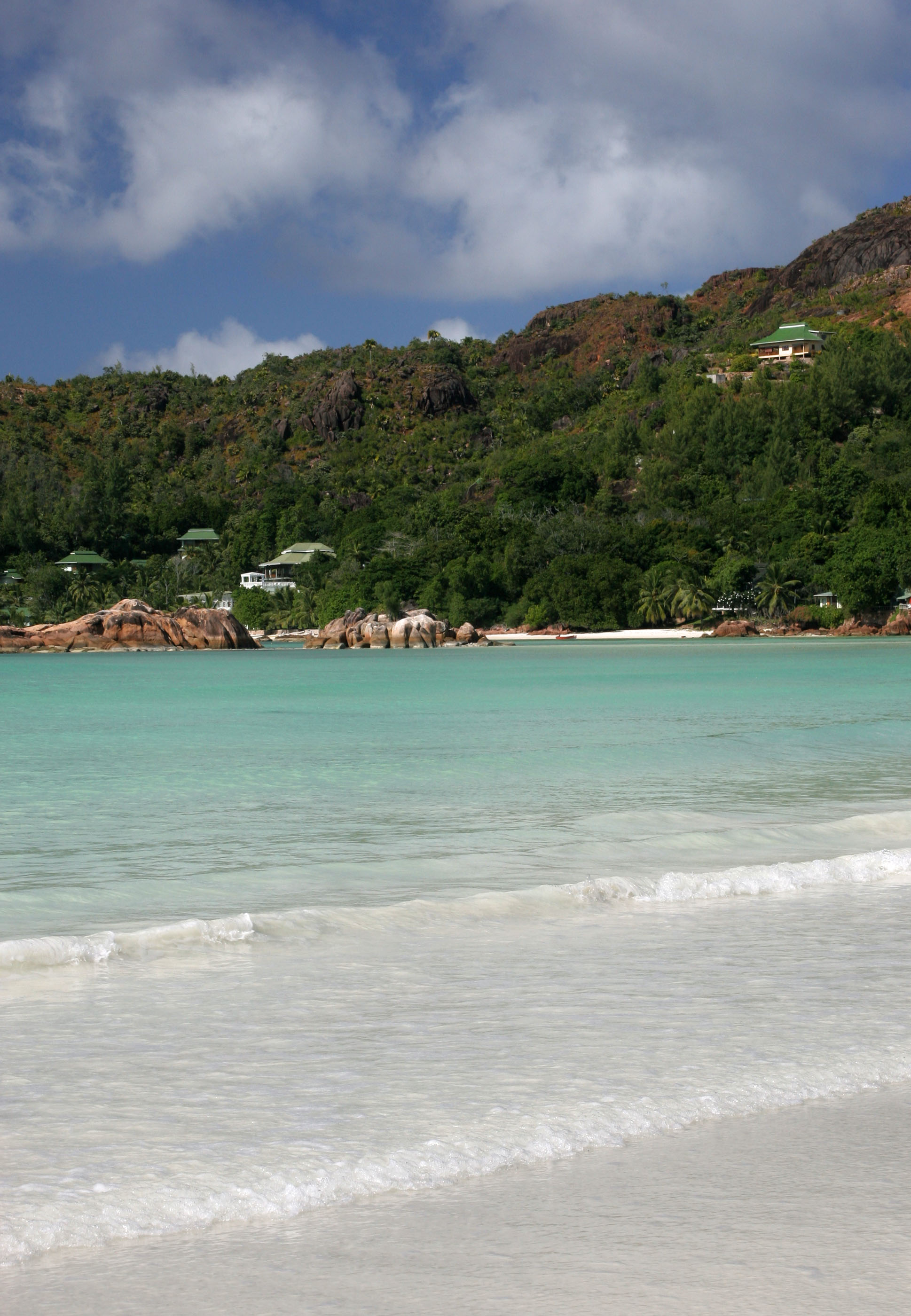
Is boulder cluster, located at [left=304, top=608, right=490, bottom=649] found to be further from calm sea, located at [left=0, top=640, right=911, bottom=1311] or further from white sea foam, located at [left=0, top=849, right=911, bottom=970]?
white sea foam, located at [left=0, top=849, right=911, bottom=970]

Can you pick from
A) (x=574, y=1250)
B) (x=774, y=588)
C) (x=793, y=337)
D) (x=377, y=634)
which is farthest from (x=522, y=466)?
(x=574, y=1250)

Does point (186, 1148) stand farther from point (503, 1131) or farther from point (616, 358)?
point (616, 358)

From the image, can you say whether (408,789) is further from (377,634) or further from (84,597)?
(84,597)

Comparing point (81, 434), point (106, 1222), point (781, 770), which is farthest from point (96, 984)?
point (81, 434)

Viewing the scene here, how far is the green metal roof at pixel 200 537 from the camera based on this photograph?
417ft

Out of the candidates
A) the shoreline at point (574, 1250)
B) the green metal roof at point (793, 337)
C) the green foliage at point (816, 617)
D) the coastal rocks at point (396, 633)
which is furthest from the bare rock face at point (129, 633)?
the green metal roof at point (793, 337)

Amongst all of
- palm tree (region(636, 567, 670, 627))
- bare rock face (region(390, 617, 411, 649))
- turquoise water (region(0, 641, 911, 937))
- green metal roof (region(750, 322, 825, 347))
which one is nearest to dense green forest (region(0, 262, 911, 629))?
palm tree (region(636, 567, 670, 627))

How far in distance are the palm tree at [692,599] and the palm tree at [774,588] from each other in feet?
11.4

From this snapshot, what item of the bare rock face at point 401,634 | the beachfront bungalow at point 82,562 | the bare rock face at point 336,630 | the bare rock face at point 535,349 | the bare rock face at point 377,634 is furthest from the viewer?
the bare rock face at point 535,349

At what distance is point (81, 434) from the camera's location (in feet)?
550

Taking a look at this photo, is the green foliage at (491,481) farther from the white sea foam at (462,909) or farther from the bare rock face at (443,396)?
the white sea foam at (462,909)

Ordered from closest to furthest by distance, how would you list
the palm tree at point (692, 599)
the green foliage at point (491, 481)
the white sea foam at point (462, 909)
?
the white sea foam at point (462, 909)
the palm tree at point (692, 599)
the green foliage at point (491, 481)

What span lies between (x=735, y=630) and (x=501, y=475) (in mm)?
46109

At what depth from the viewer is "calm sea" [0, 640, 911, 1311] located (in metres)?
3.11
